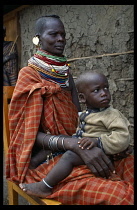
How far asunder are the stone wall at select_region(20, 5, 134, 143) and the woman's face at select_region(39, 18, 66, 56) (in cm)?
78

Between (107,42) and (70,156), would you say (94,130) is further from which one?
(107,42)

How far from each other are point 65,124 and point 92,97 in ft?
1.14

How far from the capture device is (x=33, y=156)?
174 cm

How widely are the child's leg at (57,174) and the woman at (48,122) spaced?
4 cm

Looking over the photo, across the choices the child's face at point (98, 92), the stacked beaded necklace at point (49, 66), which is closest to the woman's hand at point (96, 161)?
the child's face at point (98, 92)

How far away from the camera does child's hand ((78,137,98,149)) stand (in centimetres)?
143

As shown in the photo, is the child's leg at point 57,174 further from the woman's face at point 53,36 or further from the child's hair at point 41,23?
the child's hair at point 41,23

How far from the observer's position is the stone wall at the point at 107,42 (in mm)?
2320

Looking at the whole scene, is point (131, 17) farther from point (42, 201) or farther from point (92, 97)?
point (42, 201)

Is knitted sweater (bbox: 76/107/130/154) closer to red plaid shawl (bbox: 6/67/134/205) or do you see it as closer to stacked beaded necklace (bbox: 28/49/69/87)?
red plaid shawl (bbox: 6/67/134/205)

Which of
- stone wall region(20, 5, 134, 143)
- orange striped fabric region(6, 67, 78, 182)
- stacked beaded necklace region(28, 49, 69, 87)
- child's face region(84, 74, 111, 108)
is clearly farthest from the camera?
stone wall region(20, 5, 134, 143)

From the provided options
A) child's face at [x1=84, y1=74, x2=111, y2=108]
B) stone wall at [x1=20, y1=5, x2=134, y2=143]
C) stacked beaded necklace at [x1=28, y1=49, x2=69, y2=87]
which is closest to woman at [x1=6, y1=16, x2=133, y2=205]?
stacked beaded necklace at [x1=28, y1=49, x2=69, y2=87]

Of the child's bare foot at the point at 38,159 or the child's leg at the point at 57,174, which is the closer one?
the child's leg at the point at 57,174

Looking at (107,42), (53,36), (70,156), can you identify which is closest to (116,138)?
(70,156)
